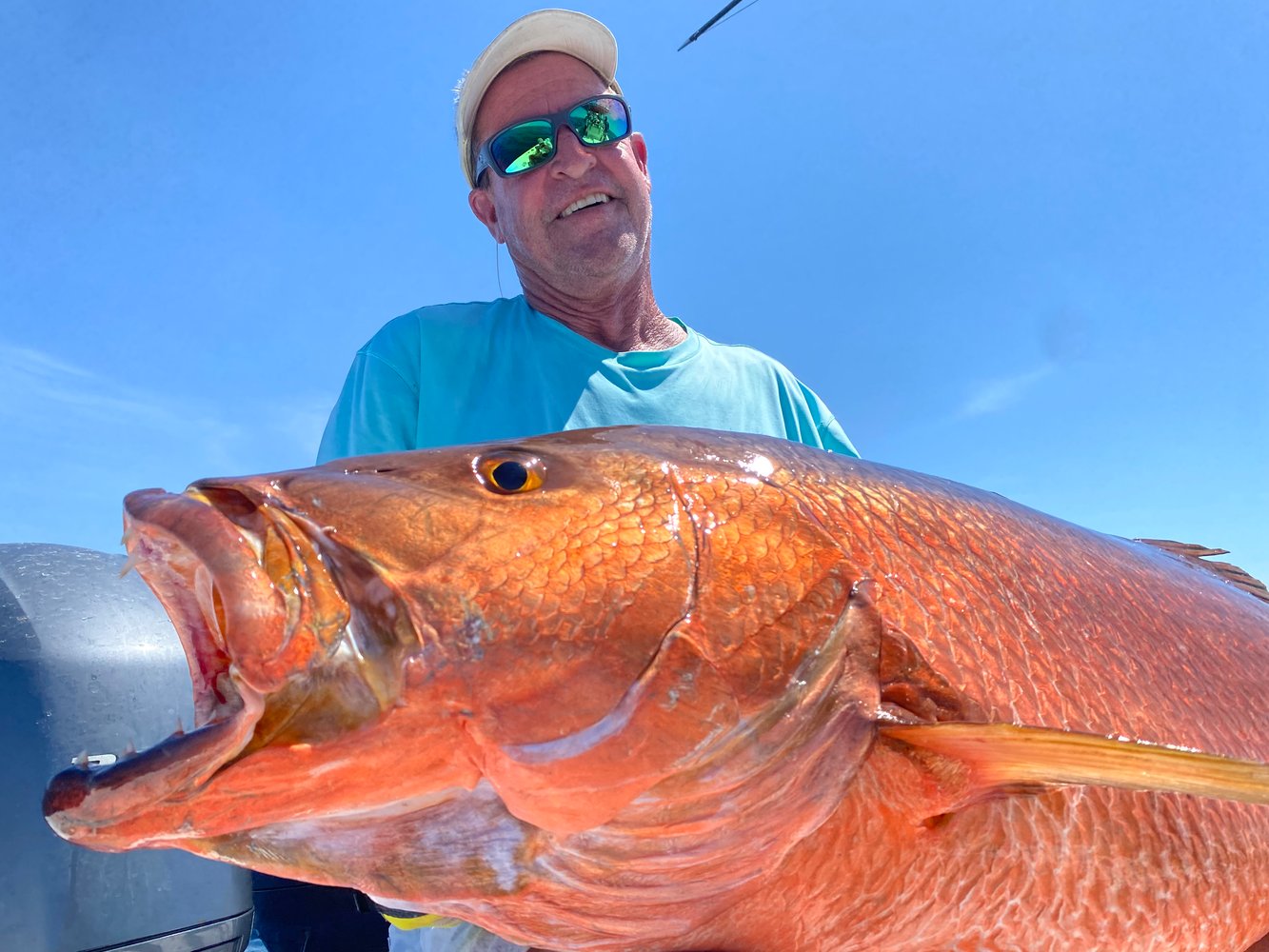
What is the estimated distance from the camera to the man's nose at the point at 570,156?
11.0 ft

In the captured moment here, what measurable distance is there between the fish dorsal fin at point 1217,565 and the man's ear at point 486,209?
2.65 metres

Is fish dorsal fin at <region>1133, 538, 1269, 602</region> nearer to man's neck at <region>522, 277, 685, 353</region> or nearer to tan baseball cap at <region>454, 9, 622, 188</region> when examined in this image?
man's neck at <region>522, 277, 685, 353</region>

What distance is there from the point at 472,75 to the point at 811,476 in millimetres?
2708

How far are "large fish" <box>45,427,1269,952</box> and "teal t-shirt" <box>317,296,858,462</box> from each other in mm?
1262

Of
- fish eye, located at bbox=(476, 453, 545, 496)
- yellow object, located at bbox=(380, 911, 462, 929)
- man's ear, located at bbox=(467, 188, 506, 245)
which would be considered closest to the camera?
fish eye, located at bbox=(476, 453, 545, 496)

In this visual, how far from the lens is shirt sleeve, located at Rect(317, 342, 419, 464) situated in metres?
2.72

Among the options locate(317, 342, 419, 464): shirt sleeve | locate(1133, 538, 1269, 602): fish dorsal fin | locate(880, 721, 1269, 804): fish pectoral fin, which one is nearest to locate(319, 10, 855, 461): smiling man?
locate(317, 342, 419, 464): shirt sleeve

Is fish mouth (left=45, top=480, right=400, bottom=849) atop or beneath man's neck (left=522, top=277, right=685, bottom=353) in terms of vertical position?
beneath

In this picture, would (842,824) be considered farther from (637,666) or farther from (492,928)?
(492,928)

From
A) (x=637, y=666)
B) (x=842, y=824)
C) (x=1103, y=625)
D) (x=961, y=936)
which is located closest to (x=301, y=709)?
(x=637, y=666)

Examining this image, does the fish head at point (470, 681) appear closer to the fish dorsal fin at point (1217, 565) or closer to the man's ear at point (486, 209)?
the fish dorsal fin at point (1217, 565)

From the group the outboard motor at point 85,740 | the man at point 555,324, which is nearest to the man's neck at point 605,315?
the man at point 555,324

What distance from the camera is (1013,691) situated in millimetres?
1501

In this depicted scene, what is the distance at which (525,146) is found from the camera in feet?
11.1
